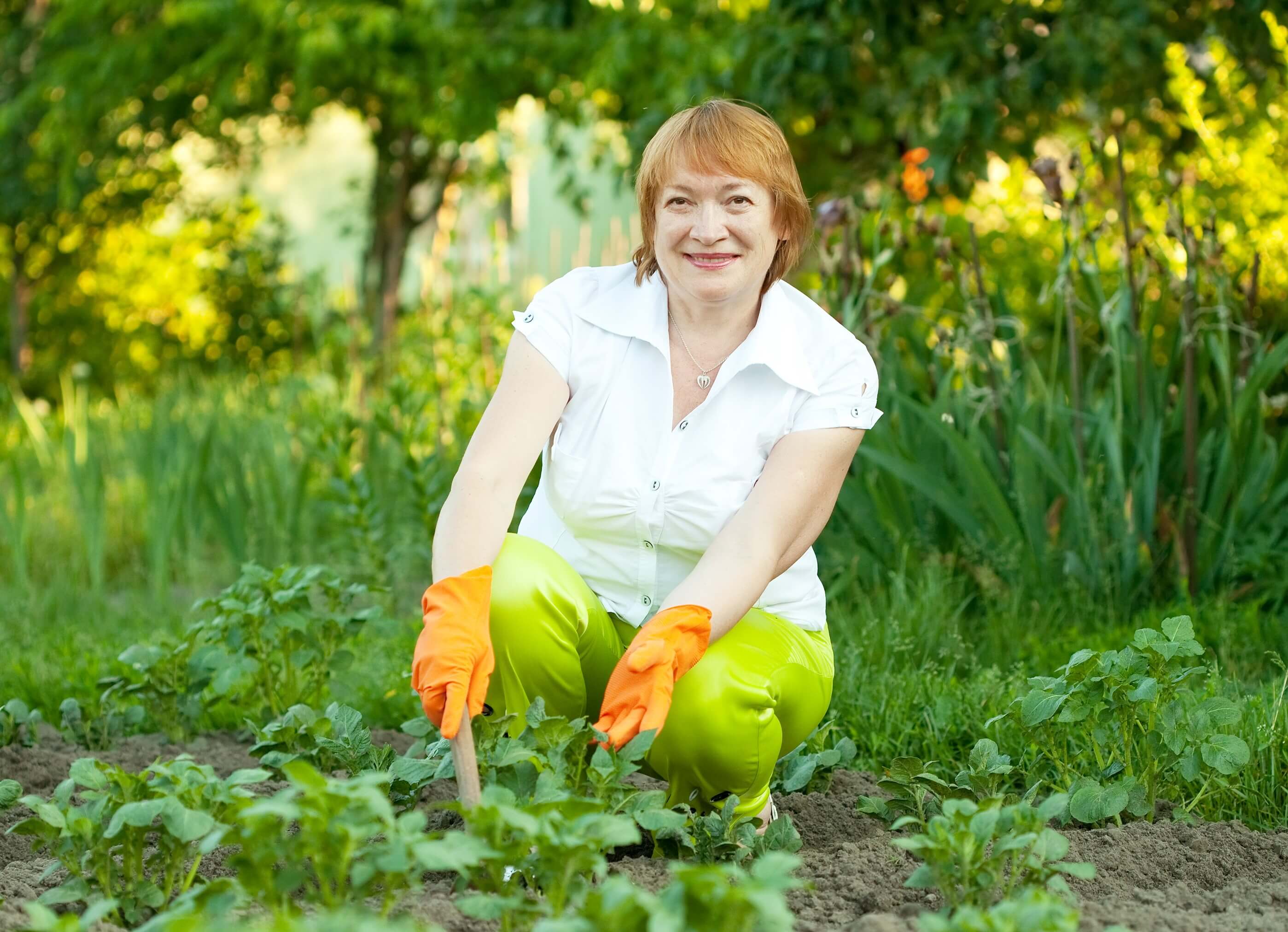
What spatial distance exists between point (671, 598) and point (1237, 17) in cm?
318

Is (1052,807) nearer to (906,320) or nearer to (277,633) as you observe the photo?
(277,633)

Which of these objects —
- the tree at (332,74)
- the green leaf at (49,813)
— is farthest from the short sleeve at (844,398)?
the tree at (332,74)

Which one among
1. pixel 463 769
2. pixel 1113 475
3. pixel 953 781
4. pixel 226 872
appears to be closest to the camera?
pixel 463 769

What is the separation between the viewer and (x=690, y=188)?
1.99 m

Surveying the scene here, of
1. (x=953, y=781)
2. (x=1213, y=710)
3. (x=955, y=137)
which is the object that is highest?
(x=955, y=137)

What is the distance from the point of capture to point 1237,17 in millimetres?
3994

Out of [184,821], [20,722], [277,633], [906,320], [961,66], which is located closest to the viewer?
[184,821]

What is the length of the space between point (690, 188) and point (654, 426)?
1.20ft

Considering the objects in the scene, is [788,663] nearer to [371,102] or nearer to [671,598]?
[671,598]

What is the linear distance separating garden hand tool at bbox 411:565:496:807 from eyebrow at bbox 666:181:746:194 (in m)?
0.64

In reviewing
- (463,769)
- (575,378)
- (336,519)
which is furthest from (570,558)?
(336,519)

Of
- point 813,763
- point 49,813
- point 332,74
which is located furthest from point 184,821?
point 332,74

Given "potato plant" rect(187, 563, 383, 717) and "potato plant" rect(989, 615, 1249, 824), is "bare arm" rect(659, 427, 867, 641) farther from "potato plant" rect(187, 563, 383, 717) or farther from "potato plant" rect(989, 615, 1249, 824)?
"potato plant" rect(187, 563, 383, 717)

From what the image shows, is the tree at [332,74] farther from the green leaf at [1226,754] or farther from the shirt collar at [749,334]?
the green leaf at [1226,754]
